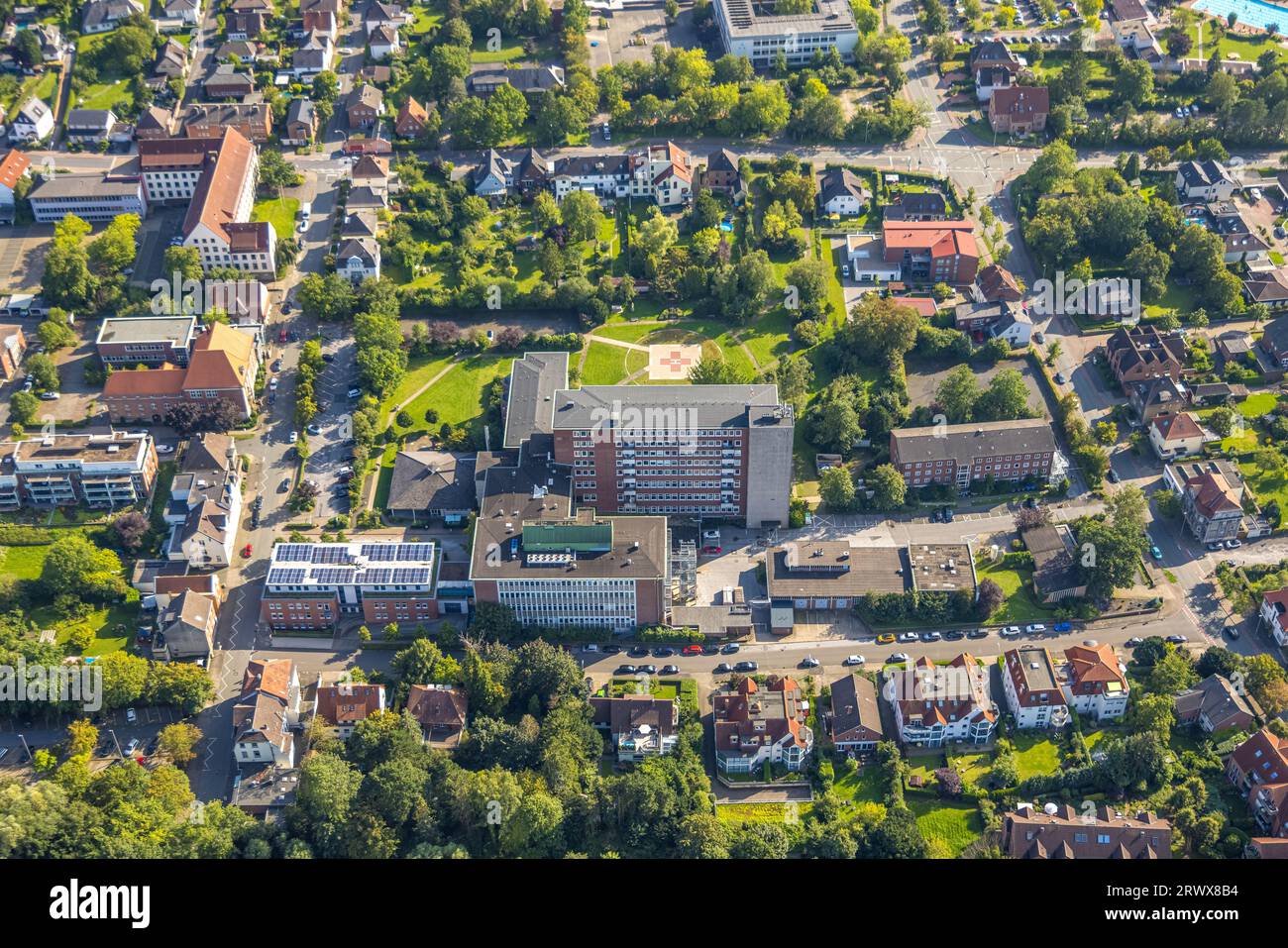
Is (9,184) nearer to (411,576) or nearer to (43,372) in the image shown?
(43,372)

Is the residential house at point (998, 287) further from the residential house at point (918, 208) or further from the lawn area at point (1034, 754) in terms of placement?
the lawn area at point (1034, 754)

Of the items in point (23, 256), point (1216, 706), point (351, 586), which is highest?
point (23, 256)

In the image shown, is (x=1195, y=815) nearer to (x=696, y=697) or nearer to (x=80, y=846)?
(x=696, y=697)

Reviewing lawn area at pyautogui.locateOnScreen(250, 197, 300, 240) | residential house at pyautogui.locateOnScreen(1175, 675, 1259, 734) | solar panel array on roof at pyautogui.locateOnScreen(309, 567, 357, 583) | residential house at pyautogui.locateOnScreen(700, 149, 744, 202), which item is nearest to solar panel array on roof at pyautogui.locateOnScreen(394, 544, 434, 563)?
solar panel array on roof at pyautogui.locateOnScreen(309, 567, 357, 583)

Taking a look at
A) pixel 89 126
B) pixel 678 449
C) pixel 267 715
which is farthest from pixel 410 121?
pixel 267 715

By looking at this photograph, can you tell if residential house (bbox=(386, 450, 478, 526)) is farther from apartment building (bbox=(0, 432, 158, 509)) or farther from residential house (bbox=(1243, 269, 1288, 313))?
residential house (bbox=(1243, 269, 1288, 313))

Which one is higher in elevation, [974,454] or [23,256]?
[23,256]
